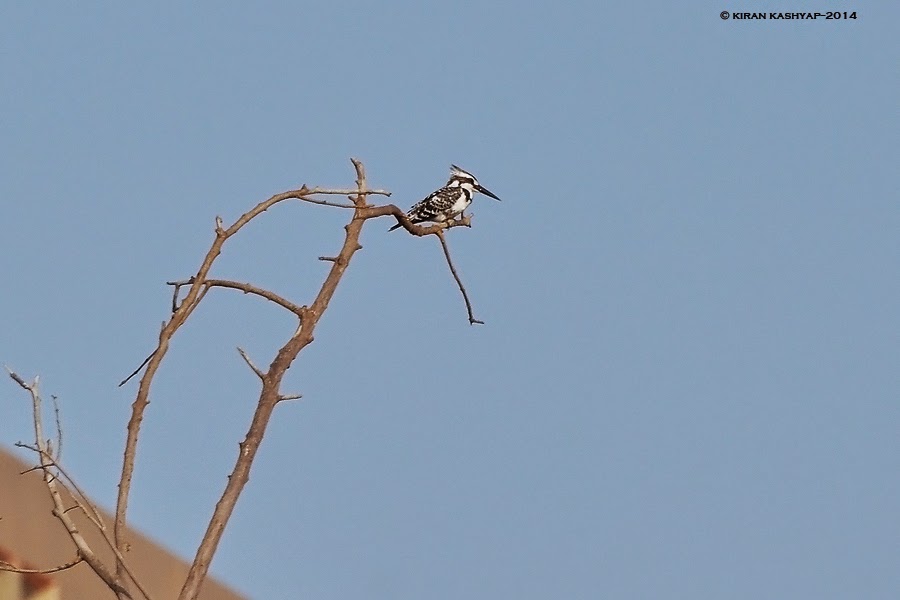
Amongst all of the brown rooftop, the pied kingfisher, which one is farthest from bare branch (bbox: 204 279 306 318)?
the pied kingfisher

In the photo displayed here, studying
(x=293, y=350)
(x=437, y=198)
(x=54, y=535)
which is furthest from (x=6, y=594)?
(x=437, y=198)

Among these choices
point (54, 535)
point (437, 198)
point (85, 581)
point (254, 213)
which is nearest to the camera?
point (254, 213)

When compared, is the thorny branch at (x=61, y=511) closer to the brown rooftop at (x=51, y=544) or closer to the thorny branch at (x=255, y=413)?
the thorny branch at (x=255, y=413)

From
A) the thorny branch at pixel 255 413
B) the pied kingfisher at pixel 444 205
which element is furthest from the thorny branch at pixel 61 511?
the pied kingfisher at pixel 444 205

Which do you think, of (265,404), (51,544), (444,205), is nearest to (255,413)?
(265,404)

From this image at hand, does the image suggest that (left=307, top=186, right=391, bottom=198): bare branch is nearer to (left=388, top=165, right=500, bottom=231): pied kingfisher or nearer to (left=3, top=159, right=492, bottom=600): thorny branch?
(left=3, top=159, right=492, bottom=600): thorny branch

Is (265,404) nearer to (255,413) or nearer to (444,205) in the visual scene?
(255,413)

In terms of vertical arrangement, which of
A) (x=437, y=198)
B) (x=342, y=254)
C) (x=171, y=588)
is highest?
(x=437, y=198)

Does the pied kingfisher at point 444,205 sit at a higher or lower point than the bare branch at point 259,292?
higher

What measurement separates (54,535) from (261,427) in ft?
10.0

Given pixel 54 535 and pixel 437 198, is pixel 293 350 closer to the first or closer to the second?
pixel 54 535

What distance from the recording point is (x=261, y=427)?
332 cm

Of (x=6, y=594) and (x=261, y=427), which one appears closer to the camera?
(x=261, y=427)

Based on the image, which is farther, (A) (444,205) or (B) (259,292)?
(A) (444,205)
